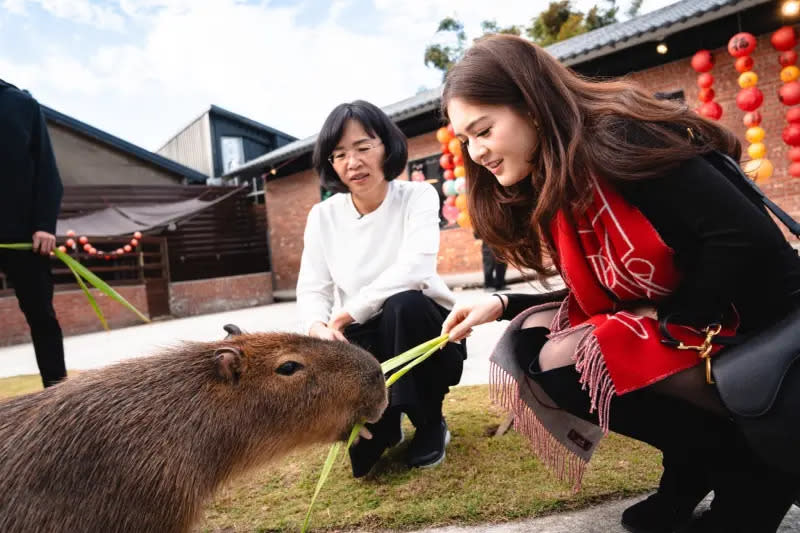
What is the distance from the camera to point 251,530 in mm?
1887

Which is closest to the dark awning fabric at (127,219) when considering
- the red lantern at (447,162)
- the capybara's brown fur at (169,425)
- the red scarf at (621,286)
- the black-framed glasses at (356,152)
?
the red lantern at (447,162)

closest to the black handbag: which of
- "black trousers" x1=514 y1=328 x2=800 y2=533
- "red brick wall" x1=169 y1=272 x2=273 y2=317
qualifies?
"black trousers" x1=514 y1=328 x2=800 y2=533

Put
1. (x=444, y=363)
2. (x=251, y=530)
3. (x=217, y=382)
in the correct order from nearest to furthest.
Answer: (x=217, y=382), (x=251, y=530), (x=444, y=363)

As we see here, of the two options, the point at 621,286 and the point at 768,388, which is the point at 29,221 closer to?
the point at 621,286

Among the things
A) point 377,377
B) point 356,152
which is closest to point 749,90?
point 356,152

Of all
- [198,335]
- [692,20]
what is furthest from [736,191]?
[198,335]

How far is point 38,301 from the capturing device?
2.92 meters

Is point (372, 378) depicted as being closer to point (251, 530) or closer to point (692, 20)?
point (251, 530)

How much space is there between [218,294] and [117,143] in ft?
17.7

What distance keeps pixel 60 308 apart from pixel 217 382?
1090cm

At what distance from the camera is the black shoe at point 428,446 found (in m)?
2.30

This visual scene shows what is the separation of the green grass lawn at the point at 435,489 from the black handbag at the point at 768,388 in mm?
681

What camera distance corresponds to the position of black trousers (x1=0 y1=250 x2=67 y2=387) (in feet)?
9.53

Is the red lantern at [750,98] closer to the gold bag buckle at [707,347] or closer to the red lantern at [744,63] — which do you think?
the red lantern at [744,63]
